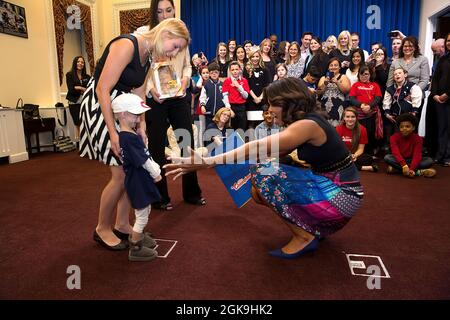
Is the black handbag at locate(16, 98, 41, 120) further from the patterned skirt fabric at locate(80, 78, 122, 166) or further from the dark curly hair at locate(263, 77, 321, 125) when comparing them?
the dark curly hair at locate(263, 77, 321, 125)

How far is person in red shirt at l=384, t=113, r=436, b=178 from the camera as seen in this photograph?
11.8 ft

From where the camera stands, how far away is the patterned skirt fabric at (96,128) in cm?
170

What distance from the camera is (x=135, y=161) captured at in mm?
1589

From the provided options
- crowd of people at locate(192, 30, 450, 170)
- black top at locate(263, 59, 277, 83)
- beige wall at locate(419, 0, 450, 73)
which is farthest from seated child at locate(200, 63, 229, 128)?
beige wall at locate(419, 0, 450, 73)

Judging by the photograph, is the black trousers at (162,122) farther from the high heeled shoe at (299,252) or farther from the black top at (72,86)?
the black top at (72,86)

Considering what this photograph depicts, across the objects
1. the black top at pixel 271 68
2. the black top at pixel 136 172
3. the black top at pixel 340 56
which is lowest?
the black top at pixel 136 172

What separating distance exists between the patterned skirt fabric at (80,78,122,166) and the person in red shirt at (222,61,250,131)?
278cm

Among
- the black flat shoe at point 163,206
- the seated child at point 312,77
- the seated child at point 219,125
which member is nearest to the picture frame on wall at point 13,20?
the seated child at point 219,125

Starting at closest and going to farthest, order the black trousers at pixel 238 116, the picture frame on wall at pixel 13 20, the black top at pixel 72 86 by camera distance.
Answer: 1. the black trousers at pixel 238 116
2. the picture frame on wall at pixel 13 20
3. the black top at pixel 72 86

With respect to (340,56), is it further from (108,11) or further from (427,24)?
(108,11)

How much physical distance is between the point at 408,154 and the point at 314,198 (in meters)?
2.60

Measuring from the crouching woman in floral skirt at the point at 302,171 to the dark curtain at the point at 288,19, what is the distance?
583 centimetres
